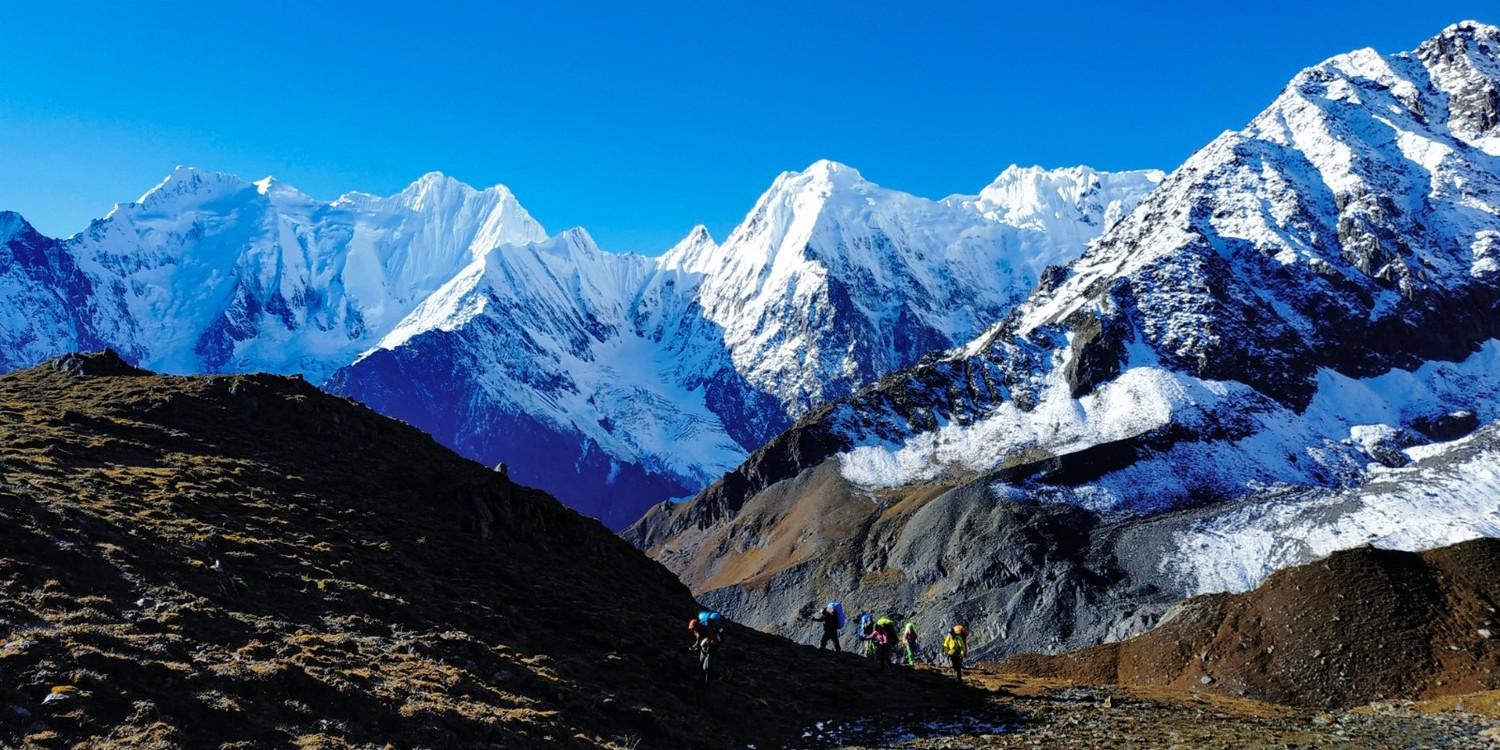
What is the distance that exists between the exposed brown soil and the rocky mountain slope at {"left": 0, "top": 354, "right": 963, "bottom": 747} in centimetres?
3259

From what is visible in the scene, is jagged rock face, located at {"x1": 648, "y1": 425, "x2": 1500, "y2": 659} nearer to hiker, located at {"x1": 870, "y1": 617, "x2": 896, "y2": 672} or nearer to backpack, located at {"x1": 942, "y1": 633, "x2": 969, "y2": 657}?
backpack, located at {"x1": 942, "y1": 633, "x2": 969, "y2": 657}

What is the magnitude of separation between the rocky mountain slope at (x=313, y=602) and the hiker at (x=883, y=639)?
1.22 meters

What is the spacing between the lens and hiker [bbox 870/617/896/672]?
41.9 metres

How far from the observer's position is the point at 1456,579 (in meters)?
63.7

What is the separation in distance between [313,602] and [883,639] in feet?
73.0

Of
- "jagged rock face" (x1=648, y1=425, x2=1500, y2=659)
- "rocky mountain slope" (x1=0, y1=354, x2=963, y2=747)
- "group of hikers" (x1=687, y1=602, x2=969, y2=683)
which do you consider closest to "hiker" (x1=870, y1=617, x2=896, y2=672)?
"group of hikers" (x1=687, y1=602, x2=969, y2=683)

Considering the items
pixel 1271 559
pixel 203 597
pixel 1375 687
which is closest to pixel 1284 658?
pixel 1375 687

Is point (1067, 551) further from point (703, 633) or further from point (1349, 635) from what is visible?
point (703, 633)

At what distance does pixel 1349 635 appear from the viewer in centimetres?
6066

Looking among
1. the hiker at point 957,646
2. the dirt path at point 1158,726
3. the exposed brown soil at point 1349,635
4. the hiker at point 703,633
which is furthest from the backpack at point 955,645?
the exposed brown soil at point 1349,635

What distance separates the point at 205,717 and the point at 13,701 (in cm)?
347

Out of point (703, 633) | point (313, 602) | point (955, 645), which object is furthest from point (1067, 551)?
point (313, 602)

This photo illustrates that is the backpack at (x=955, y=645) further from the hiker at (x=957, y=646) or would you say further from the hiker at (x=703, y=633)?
the hiker at (x=703, y=633)

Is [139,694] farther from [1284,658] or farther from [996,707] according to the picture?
[1284,658]
